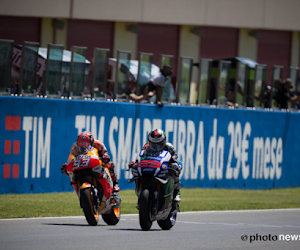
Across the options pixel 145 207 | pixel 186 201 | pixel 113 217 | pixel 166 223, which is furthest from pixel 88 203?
→ pixel 186 201

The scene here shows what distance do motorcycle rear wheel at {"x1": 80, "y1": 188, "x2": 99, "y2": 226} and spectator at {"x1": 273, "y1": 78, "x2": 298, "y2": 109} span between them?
11.6 metres

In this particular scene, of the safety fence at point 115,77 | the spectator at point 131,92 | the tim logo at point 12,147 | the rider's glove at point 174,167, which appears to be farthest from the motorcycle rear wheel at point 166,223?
the spectator at point 131,92

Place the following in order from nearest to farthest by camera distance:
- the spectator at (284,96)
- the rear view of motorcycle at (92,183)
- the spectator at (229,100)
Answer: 1. the rear view of motorcycle at (92,183)
2. the spectator at (229,100)
3. the spectator at (284,96)

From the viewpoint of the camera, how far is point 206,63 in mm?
18906

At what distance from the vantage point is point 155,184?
33.6 ft

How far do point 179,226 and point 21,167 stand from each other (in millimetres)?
5548

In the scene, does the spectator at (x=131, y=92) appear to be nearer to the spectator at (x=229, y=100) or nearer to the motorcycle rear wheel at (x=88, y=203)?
the spectator at (x=229, y=100)

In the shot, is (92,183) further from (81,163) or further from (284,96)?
(284,96)

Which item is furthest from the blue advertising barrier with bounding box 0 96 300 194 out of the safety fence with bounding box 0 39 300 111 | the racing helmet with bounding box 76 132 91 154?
the racing helmet with bounding box 76 132 91 154

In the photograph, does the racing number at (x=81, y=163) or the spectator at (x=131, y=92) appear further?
the spectator at (x=131, y=92)

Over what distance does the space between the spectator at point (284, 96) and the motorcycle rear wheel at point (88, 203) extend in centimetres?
1158

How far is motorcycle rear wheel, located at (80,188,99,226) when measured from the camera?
32.9 feet

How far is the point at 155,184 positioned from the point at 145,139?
7.61m

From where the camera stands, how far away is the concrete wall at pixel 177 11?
29109 millimetres
